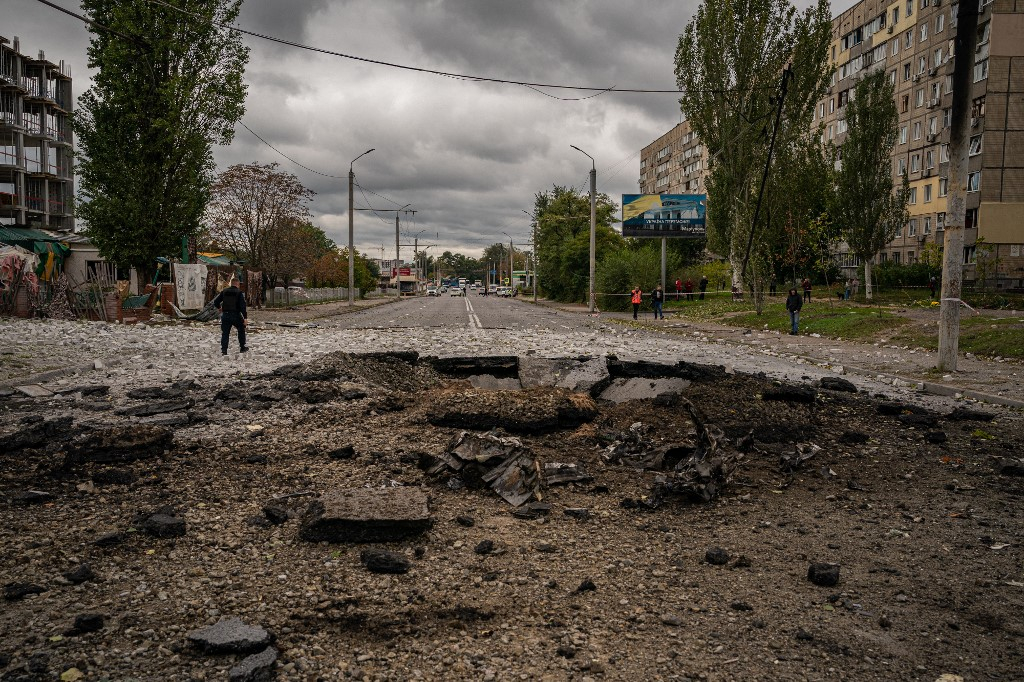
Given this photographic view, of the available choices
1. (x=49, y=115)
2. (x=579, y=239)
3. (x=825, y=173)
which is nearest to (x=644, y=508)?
(x=825, y=173)

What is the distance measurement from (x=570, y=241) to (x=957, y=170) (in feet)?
161

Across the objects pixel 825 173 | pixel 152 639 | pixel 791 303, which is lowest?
pixel 152 639

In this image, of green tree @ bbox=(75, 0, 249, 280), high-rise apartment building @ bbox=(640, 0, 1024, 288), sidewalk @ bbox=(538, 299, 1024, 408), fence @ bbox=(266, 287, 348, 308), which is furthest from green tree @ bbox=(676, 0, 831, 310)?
fence @ bbox=(266, 287, 348, 308)

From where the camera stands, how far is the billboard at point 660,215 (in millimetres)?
44250

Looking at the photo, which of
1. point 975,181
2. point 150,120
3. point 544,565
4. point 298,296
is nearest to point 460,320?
point 150,120

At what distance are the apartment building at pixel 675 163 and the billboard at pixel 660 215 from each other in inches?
1831

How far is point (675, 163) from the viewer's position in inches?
4279

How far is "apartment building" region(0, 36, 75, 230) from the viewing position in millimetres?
54344

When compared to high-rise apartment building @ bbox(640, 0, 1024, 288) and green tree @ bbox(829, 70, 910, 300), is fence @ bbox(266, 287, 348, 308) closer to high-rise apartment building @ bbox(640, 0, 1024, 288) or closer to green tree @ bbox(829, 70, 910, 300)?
green tree @ bbox(829, 70, 910, 300)

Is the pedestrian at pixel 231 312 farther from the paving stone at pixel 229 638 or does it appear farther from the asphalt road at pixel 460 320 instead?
the paving stone at pixel 229 638

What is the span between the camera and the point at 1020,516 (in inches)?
203

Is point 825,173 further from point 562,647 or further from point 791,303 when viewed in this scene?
point 562,647

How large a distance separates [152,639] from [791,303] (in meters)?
23.6

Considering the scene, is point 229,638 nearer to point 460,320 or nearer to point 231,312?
point 231,312
